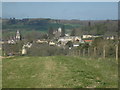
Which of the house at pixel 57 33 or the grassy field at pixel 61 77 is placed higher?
the house at pixel 57 33

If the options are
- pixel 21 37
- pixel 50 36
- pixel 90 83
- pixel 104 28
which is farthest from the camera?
pixel 50 36

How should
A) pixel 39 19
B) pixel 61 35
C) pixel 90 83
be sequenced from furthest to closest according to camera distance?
pixel 39 19 < pixel 61 35 < pixel 90 83

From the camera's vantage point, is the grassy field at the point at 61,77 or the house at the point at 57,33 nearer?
the grassy field at the point at 61,77

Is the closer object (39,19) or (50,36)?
(50,36)

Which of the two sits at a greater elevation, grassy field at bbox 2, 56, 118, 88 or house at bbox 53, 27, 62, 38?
house at bbox 53, 27, 62, 38

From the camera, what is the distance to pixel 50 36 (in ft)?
390

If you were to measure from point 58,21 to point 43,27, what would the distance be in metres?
22.7

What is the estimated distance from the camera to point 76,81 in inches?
367

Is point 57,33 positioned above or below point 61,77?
above

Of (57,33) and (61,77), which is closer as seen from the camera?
(61,77)

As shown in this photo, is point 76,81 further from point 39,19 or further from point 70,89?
point 39,19

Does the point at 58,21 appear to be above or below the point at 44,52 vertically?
above

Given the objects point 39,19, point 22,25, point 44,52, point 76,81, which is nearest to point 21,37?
point 44,52

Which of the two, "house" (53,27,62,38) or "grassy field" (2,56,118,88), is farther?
"house" (53,27,62,38)
